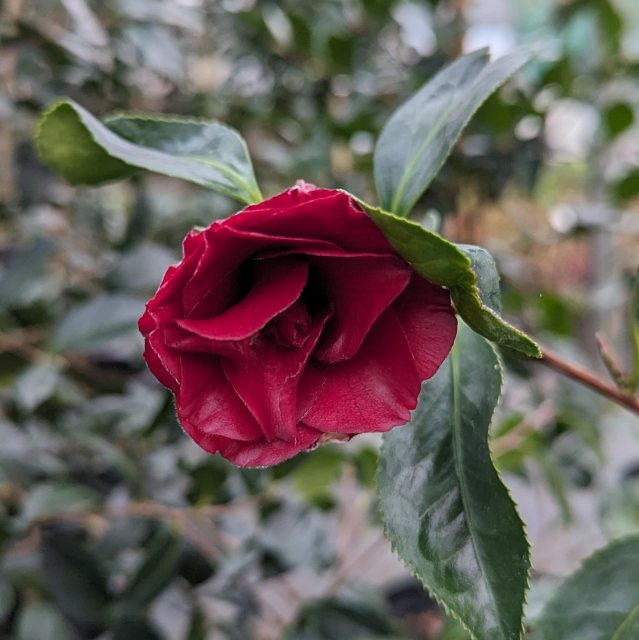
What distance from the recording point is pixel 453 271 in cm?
26

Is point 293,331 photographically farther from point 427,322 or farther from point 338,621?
point 338,621

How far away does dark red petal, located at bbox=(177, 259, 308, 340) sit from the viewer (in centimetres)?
26

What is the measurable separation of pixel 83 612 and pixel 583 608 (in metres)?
0.57

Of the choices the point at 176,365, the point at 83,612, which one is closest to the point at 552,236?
the point at 83,612

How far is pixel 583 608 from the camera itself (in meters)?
0.43

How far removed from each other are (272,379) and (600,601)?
0.96ft

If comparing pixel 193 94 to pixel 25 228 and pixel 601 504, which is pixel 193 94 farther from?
pixel 601 504

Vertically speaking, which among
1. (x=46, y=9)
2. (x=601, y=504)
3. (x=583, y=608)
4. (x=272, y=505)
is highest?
(x=46, y=9)

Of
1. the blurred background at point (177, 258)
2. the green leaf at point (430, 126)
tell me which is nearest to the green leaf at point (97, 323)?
the blurred background at point (177, 258)

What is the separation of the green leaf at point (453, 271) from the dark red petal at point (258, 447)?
78mm

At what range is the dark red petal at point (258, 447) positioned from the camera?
10.8 inches

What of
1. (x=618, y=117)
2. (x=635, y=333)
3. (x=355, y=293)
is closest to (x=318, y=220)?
(x=355, y=293)

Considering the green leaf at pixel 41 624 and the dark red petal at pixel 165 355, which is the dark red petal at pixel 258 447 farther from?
the green leaf at pixel 41 624

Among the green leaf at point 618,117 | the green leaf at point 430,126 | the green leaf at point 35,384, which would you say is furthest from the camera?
the green leaf at point 618,117
